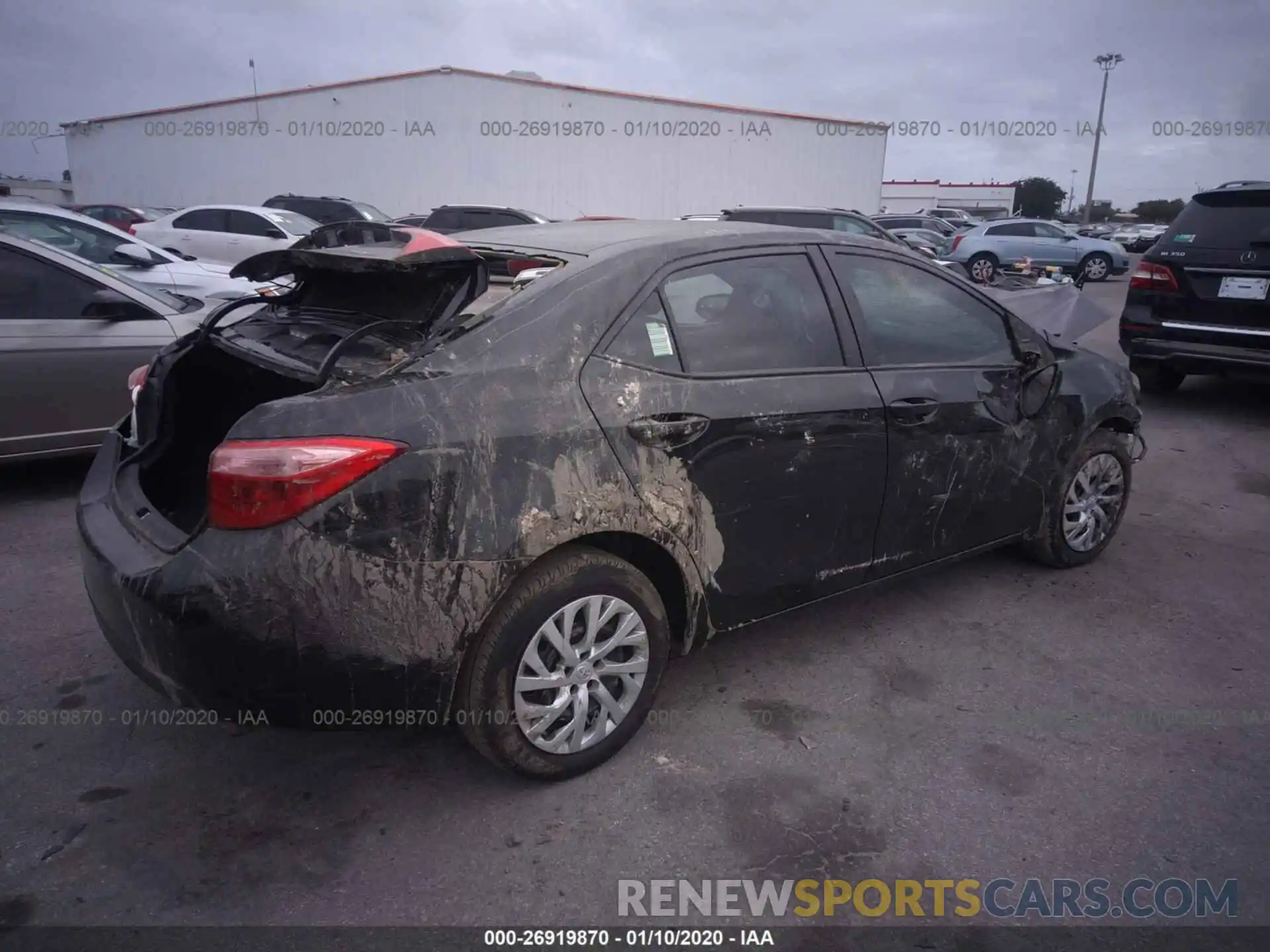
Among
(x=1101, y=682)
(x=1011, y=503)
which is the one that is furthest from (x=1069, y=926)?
(x=1011, y=503)

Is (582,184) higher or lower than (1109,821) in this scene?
higher

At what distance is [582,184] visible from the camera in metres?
31.4

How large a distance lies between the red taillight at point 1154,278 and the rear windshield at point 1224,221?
217 mm

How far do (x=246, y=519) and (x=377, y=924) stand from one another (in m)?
1.05

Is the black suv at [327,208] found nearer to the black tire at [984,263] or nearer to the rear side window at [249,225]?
the rear side window at [249,225]

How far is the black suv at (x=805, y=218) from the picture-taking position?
587 inches

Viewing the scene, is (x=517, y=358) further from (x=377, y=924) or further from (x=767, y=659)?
(x=767, y=659)

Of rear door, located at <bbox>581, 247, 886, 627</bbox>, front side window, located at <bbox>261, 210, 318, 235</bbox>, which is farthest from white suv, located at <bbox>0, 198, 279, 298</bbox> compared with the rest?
rear door, located at <bbox>581, 247, 886, 627</bbox>

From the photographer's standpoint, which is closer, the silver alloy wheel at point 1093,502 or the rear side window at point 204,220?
the silver alloy wheel at point 1093,502

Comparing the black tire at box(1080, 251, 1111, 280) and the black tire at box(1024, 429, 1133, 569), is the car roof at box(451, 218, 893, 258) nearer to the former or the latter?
the black tire at box(1024, 429, 1133, 569)

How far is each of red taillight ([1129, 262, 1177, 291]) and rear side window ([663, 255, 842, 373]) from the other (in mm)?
5551

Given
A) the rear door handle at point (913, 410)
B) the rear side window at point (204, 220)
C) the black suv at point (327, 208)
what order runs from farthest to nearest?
the black suv at point (327, 208)
the rear side window at point (204, 220)
the rear door handle at point (913, 410)

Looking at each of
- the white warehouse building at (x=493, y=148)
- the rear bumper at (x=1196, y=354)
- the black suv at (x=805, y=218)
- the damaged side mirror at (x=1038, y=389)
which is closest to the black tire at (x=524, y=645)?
Answer: the damaged side mirror at (x=1038, y=389)

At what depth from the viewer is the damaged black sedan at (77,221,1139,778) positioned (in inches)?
90.1
